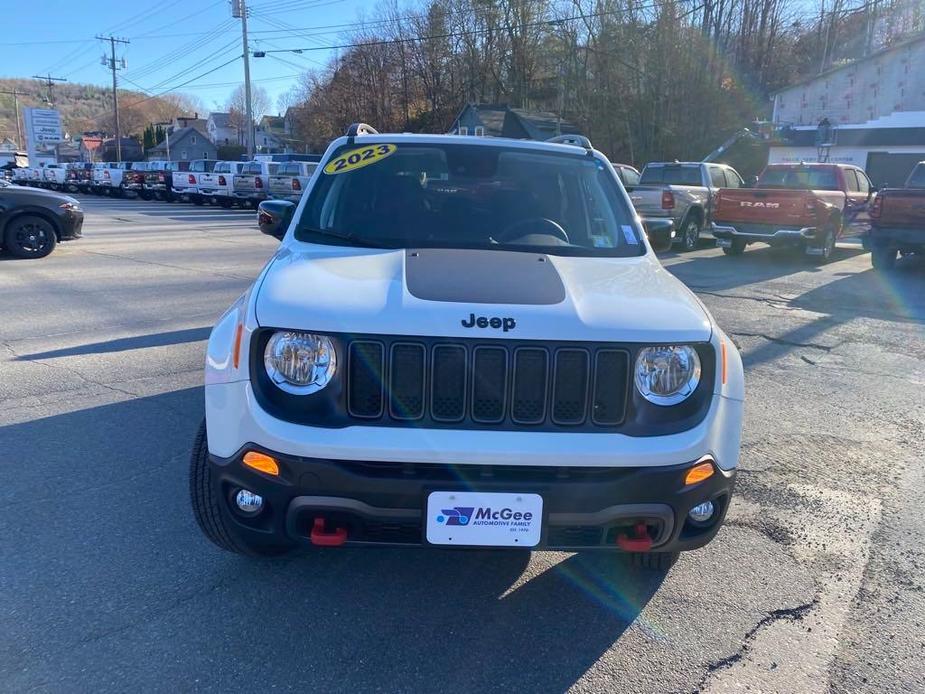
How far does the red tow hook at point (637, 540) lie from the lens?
2.64 m

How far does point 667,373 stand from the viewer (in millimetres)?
2707

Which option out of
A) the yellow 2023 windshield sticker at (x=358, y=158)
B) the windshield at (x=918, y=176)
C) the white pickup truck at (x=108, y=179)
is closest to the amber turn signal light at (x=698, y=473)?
the yellow 2023 windshield sticker at (x=358, y=158)

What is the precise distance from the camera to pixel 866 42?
3941cm

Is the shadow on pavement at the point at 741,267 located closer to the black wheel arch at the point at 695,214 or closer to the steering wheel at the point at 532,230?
the black wheel arch at the point at 695,214

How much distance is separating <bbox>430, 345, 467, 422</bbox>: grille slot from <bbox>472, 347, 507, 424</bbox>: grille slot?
43mm

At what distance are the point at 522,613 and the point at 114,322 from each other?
21.4 ft

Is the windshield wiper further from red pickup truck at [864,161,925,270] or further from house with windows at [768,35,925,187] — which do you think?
house with windows at [768,35,925,187]

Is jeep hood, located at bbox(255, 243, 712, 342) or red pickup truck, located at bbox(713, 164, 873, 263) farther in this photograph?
red pickup truck, located at bbox(713, 164, 873, 263)

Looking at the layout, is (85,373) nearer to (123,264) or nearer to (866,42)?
(123,264)

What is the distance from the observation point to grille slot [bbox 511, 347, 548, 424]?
8.61 feet

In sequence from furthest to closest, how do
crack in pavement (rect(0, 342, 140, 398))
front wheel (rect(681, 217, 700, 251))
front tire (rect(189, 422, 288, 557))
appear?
front wheel (rect(681, 217, 700, 251)), crack in pavement (rect(0, 342, 140, 398)), front tire (rect(189, 422, 288, 557))

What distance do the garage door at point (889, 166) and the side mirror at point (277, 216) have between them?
27.5 meters

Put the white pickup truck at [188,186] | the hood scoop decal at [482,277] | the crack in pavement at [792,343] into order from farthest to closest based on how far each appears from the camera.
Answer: the white pickup truck at [188,186]
the crack in pavement at [792,343]
the hood scoop decal at [482,277]

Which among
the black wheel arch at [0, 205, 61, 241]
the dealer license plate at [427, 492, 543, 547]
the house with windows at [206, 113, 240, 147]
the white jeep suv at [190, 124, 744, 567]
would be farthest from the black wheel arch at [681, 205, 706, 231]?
the house with windows at [206, 113, 240, 147]
